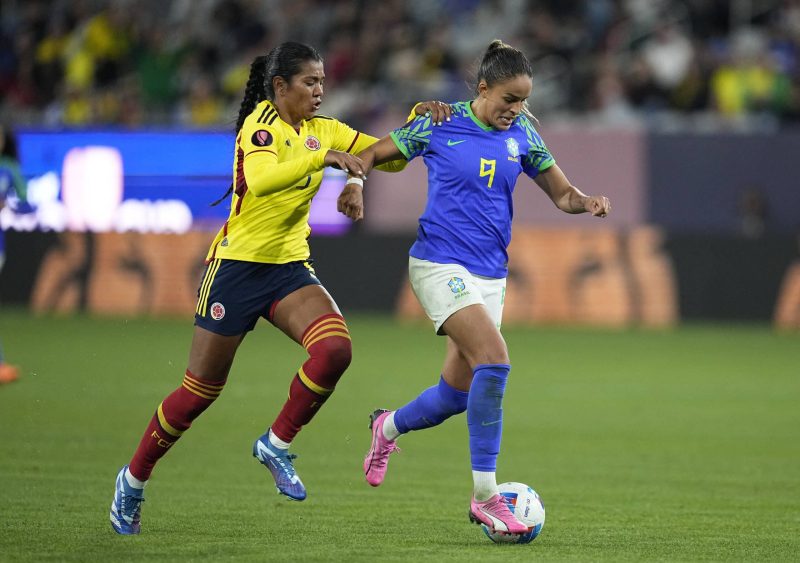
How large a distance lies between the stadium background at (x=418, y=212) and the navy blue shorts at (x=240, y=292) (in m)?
3.30

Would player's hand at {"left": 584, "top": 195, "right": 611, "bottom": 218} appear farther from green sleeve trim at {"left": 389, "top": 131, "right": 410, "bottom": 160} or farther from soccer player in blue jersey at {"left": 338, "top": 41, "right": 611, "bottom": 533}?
green sleeve trim at {"left": 389, "top": 131, "right": 410, "bottom": 160}

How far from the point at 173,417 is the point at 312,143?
1461mm

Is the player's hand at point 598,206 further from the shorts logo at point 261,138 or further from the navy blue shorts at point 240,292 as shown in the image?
the shorts logo at point 261,138

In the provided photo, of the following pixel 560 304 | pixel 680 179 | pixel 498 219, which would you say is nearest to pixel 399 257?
pixel 560 304

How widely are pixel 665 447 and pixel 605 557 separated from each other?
13.5ft

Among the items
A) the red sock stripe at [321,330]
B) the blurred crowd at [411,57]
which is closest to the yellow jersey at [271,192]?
the red sock stripe at [321,330]

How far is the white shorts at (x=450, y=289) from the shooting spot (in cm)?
678

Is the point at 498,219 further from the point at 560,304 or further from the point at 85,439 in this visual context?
the point at 560,304

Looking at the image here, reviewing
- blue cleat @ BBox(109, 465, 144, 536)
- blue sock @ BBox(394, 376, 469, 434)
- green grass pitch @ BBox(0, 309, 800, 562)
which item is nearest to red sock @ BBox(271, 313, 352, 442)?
green grass pitch @ BBox(0, 309, 800, 562)

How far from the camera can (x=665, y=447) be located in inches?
399

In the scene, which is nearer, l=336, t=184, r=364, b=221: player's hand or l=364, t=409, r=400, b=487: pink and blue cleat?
l=336, t=184, r=364, b=221: player's hand

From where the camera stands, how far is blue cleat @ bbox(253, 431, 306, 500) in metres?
6.89

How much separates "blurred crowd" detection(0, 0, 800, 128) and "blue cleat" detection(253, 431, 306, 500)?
13.8 metres

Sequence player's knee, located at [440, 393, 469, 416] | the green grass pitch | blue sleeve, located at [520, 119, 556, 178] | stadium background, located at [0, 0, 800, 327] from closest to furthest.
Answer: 1. the green grass pitch
2. blue sleeve, located at [520, 119, 556, 178]
3. player's knee, located at [440, 393, 469, 416]
4. stadium background, located at [0, 0, 800, 327]
